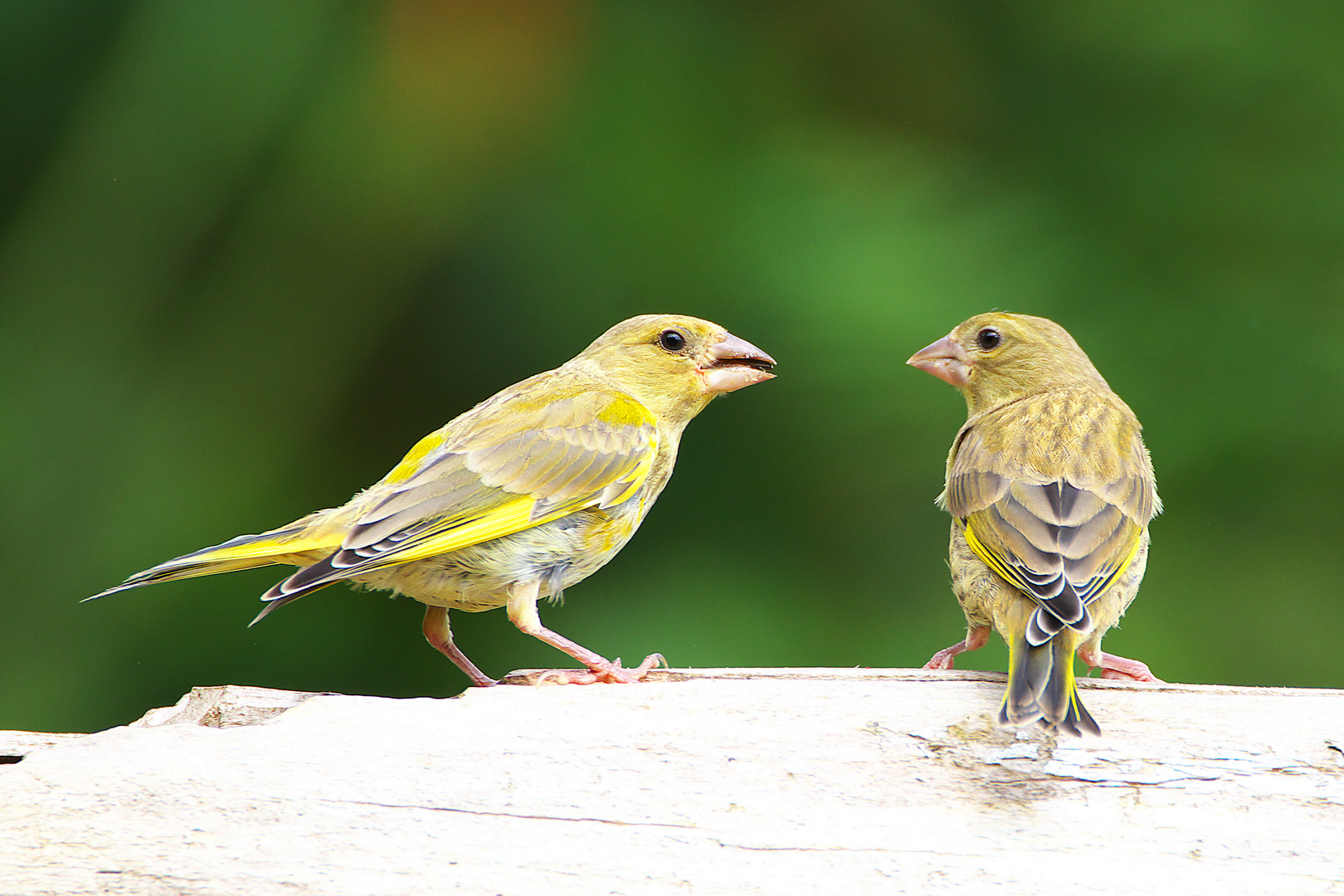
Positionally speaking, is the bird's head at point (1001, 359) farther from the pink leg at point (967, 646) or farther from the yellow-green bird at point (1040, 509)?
the pink leg at point (967, 646)

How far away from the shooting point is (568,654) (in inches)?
115

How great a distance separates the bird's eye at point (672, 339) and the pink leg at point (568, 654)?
865 mm

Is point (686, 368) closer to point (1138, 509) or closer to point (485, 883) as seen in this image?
point (1138, 509)

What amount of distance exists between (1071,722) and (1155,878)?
11.9 inches

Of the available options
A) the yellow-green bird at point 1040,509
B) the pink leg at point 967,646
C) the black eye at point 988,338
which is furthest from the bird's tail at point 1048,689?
the black eye at point 988,338

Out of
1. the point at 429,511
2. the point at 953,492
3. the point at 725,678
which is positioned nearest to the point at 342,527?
the point at 429,511

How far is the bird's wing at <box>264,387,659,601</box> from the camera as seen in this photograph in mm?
2783

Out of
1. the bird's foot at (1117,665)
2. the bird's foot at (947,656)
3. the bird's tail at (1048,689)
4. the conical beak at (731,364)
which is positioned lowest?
the bird's tail at (1048,689)

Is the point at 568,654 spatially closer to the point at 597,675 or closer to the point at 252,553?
the point at 597,675

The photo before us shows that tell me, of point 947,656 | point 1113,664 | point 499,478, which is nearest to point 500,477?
point 499,478

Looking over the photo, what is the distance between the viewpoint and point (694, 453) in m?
4.21

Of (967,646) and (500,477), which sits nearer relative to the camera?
(500,477)

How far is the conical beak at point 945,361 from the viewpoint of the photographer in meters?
3.65

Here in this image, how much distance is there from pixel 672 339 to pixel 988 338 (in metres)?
0.95
